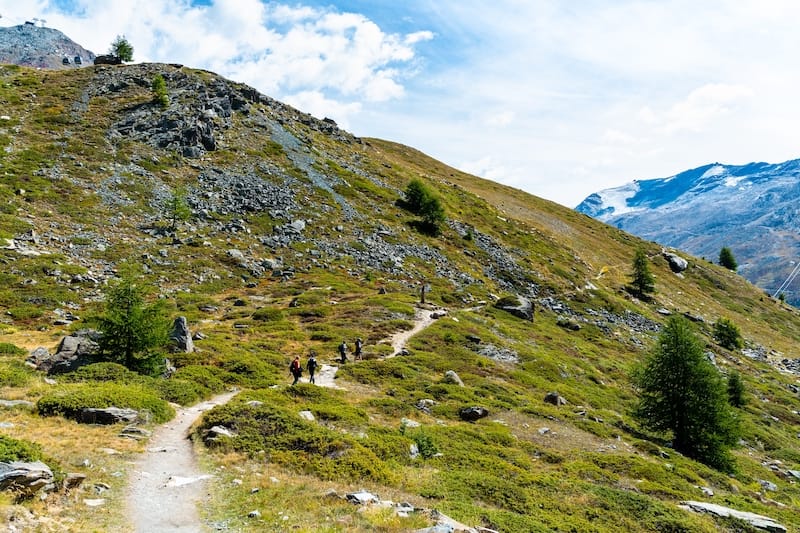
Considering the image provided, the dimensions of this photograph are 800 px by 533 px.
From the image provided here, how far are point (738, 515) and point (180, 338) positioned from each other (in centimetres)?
3319

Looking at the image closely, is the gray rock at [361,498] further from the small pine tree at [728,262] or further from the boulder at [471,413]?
the small pine tree at [728,262]

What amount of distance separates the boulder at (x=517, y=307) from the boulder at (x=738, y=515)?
43.1 m

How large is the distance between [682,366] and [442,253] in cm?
4776

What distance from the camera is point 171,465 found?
16.4m

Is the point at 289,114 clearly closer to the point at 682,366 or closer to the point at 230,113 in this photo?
the point at 230,113

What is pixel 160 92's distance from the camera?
91.6 metres

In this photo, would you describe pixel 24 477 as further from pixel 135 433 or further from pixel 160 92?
pixel 160 92

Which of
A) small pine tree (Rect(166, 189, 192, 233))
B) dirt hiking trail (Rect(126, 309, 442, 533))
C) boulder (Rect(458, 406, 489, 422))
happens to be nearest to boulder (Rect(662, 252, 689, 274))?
boulder (Rect(458, 406, 489, 422))

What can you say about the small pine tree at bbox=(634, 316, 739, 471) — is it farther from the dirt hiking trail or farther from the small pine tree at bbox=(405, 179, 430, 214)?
the small pine tree at bbox=(405, 179, 430, 214)

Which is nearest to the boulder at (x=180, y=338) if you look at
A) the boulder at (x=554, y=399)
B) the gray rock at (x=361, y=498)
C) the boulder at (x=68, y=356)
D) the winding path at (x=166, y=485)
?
the boulder at (x=68, y=356)

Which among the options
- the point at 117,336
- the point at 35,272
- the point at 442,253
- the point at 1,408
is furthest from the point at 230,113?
the point at 1,408

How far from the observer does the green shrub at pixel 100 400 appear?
18.9 meters

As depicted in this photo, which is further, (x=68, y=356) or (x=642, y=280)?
(x=642, y=280)

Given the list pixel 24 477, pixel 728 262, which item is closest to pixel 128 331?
pixel 24 477
